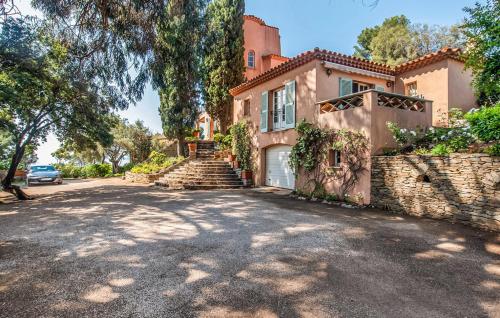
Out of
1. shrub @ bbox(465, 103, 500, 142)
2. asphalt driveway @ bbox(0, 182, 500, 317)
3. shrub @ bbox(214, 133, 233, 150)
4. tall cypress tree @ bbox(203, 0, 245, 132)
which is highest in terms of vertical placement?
tall cypress tree @ bbox(203, 0, 245, 132)

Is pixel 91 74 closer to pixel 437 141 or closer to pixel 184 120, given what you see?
pixel 437 141

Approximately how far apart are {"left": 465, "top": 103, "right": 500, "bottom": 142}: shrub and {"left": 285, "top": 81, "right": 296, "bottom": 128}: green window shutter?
18.8ft

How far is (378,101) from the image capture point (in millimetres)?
8273

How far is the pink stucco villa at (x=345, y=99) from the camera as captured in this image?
833 centimetres

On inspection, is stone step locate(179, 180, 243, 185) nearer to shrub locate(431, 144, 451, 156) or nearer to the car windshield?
shrub locate(431, 144, 451, 156)

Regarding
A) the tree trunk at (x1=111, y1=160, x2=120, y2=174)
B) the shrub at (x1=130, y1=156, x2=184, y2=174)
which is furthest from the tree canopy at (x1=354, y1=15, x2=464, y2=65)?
the tree trunk at (x1=111, y1=160, x2=120, y2=174)

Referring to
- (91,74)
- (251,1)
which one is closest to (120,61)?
(91,74)

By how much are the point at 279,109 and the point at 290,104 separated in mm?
1265

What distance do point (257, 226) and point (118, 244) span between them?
2648 millimetres

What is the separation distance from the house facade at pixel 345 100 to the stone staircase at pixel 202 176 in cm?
141

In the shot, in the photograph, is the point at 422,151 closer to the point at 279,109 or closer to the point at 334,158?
the point at 334,158

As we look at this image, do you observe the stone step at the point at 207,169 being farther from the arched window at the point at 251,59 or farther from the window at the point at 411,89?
the arched window at the point at 251,59

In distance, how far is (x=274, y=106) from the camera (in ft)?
41.7

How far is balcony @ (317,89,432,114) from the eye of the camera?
8.08m
